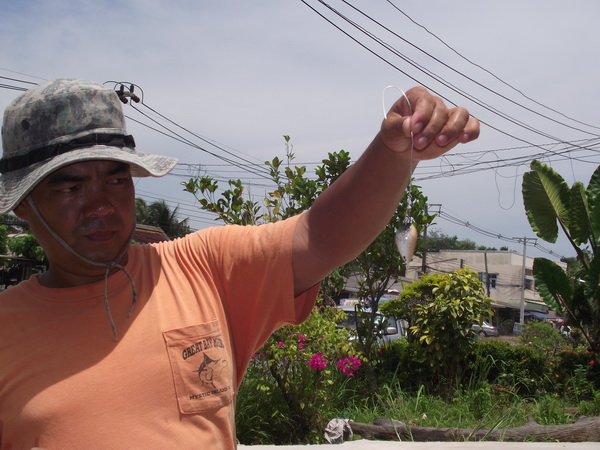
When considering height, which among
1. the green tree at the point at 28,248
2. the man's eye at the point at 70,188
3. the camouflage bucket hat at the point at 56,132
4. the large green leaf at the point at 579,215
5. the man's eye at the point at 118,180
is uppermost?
the large green leaf at the point at 579,215

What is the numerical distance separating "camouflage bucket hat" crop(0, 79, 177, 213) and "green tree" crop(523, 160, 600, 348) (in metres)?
9.47

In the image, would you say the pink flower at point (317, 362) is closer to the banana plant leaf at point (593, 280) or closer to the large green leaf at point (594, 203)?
the banana plant leaf at point (593, 280)

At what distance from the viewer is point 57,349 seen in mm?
1577

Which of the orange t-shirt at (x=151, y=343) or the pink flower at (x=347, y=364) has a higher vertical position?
the orange t-shirt at (x=151, y=343)

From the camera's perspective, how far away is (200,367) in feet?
5.16

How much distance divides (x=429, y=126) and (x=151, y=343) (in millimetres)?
905

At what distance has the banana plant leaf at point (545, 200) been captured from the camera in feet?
33.3

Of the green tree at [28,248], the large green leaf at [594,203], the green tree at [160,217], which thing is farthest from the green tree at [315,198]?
the green tree at [160,217]

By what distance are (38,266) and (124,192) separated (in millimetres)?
18352

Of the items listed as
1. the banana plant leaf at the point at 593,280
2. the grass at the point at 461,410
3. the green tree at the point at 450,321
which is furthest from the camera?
the banana plant leaf at the point at 593,280

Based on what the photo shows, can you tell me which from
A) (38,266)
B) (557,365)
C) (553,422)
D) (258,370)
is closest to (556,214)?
(557,365)

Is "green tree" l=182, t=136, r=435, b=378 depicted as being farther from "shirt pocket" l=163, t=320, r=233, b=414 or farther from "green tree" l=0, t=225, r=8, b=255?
"green tree" l=0, t=225, r=8, b=255

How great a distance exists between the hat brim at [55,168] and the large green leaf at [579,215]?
9.53 meters

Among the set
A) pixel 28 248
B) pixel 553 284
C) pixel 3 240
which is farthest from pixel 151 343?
pixel 3 240
